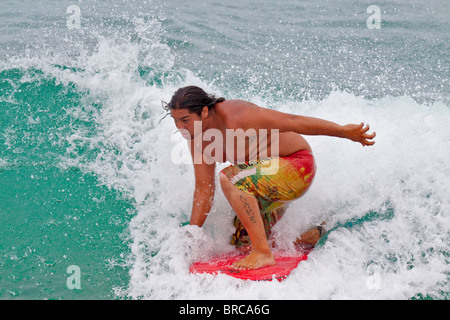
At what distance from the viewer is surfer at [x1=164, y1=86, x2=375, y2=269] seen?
313 cm

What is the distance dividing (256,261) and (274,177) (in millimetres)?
556

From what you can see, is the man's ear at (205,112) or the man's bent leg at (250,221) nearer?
the man's bent leg at (250,221)

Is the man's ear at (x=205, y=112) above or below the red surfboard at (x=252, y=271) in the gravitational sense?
above

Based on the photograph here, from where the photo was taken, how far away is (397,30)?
8.62m

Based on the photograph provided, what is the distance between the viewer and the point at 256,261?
3.11 m

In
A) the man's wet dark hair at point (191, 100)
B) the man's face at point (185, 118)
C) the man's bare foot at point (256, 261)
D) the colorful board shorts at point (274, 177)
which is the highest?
the man's wet dark hair at point (191, 100)

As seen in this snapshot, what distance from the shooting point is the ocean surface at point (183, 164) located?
10.4ft

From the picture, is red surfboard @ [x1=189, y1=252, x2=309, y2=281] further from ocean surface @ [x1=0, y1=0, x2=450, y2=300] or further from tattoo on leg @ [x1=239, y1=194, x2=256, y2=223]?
tattoo on leg @ [x1=239, y1=194, x2=256, y2=223]

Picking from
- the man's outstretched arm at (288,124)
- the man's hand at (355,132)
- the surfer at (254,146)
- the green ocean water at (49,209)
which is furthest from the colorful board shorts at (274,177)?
the green ocean water at (49,209)

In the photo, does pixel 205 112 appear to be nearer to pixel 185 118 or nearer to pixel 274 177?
pixel 185 118

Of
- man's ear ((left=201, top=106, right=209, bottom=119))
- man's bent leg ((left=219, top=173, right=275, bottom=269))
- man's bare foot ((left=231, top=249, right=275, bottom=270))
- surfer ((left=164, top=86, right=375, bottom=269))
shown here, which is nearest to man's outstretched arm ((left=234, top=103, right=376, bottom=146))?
surfer ((left=164, top=86, right=375, bottom=269))

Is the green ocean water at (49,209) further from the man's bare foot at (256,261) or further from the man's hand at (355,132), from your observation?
the man's hand at (355,132)
